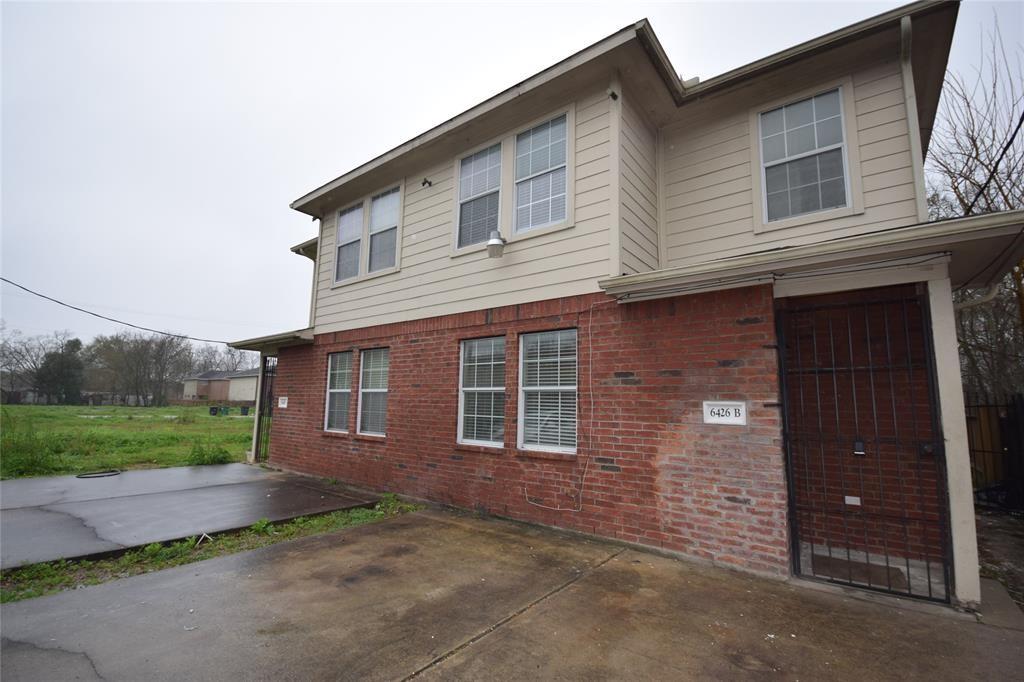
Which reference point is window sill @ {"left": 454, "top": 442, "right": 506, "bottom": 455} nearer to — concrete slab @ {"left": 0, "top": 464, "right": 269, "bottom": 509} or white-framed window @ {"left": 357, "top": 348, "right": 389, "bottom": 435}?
white-framed window @ {"left": 357, "top": 348, "right": 389, "bottom": 435}

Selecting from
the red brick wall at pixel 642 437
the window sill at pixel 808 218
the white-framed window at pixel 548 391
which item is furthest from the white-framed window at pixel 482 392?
the window sill at pixel 808 218

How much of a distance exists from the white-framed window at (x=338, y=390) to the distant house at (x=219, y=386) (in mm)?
50125

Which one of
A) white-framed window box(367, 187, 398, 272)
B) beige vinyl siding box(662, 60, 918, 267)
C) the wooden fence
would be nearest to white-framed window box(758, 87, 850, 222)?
beige vinyl siding box(662, 60, 918, 267)

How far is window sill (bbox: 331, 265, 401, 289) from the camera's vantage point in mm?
7941

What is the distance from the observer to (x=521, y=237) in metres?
6.06

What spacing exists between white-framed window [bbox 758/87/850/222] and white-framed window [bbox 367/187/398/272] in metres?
5.97

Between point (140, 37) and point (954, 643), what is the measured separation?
14.1 metres

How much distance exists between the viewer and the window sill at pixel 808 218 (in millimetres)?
4699

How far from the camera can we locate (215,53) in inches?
443

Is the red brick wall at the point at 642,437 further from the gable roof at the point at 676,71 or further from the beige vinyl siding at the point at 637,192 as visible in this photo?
the gable roof at the point at 676,71

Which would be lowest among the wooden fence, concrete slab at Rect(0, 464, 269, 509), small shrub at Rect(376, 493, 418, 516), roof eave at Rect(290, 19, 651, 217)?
concrete slab at Rect(0, 464, 269, 509)

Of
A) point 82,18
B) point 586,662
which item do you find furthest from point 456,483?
point 82,18

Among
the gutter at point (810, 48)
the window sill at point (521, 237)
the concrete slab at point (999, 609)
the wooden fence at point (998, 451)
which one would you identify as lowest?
the concrete slab at point (999, 609)

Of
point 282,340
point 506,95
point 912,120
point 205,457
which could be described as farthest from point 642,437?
point 205,457
